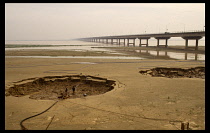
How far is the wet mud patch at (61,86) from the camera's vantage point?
Result: 8547mm

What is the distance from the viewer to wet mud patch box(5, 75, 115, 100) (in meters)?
8.55

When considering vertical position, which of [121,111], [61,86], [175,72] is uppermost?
[175,72]

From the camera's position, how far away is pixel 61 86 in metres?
10.1

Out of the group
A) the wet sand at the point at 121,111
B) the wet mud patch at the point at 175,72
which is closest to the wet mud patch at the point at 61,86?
the wet sand at the point at 121,111

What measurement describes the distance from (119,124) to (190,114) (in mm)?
2782

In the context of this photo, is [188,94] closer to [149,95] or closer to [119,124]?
[149,95]

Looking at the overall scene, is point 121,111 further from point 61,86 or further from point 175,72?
point 175,72

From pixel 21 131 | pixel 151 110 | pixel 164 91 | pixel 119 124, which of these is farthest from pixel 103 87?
pixel 21 131

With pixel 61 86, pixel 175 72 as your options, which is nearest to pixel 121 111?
pixel 61 86

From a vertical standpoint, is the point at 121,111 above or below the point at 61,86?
below

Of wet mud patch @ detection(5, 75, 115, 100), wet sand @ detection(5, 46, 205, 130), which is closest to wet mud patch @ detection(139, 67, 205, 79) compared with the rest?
wet sand @ detection(5, 46, 205, 130)

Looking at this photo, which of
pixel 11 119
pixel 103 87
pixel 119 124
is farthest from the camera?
pixel 103 87

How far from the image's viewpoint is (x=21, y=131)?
178 inches

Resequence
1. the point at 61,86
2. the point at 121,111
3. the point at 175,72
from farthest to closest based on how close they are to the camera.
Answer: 1. the point at 175,72
2. the point at 61,86
3. the point at 121,111
